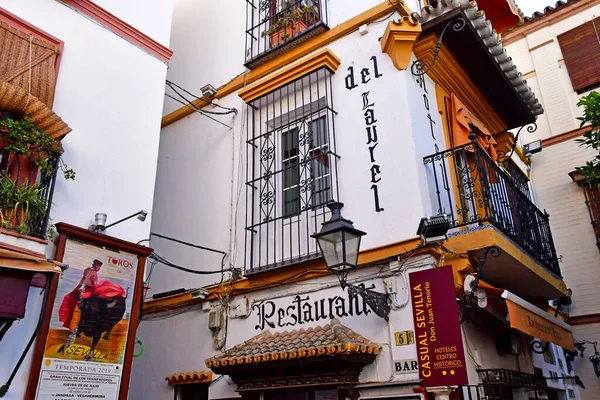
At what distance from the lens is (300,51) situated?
8.80 meters

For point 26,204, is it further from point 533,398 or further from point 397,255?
point 533,398

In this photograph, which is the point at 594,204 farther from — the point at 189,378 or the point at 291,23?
the point at 189,378

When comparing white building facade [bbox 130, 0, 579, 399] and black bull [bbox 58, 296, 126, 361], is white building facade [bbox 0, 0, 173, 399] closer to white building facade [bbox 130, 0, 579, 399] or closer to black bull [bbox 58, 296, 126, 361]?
black bull [bbox 58, 296, 126, 361]

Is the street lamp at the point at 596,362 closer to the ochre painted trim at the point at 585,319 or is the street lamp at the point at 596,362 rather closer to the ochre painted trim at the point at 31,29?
the ochre painted trim at the point at 585,319

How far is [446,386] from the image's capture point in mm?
5566

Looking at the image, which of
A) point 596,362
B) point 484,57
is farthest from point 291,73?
point 596,362

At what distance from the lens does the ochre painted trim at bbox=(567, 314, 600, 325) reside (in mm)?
10914

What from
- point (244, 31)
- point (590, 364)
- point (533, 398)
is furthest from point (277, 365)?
point (590, 364)

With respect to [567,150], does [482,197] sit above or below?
below

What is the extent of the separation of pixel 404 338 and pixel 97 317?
349 cm

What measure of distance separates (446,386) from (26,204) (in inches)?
185

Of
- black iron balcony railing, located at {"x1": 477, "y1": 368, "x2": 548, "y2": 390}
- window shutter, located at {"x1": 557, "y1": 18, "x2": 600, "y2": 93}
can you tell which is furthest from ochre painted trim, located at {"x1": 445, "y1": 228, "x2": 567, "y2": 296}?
window shutter, located at {"x1": 557, "y1": 18, "x2": 600, "y2": 93}

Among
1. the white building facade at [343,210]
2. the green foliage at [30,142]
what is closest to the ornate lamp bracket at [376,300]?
the white building facade at [343,210]

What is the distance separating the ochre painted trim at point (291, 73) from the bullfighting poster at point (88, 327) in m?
3.80
